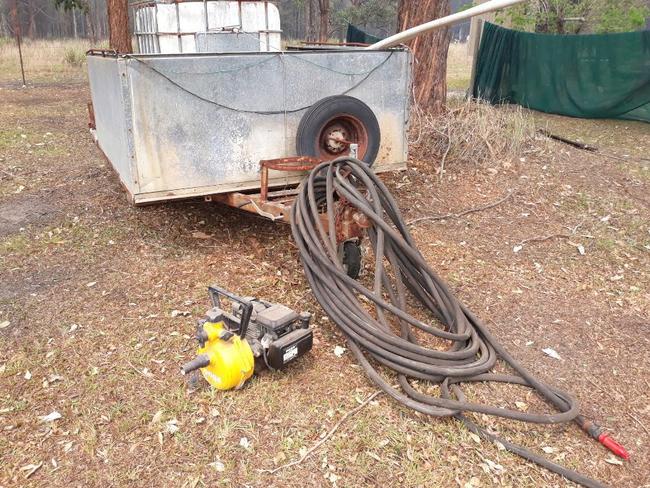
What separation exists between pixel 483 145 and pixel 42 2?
141ft

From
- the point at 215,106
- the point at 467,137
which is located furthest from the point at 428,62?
the point at 215,106

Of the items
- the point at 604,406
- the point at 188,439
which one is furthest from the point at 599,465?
the point at 188,439

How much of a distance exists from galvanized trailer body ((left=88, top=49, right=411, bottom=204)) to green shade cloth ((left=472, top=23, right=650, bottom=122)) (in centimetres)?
603

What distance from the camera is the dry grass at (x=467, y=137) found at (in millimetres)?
5852

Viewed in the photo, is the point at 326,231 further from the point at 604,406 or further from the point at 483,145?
the point at 483,145

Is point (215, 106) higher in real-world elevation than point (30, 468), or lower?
higher

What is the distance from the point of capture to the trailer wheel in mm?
3715

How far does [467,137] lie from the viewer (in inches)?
230

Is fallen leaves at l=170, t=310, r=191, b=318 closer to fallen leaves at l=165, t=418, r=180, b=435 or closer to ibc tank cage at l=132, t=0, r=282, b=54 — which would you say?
fallen leaves at l=165, t=418, r=180, b=435

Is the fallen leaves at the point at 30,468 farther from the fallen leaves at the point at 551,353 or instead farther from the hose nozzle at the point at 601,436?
the fallen leaves at the point at 551,353

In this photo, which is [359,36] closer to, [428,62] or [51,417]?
[428,62]

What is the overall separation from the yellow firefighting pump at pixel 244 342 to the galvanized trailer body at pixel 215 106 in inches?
45.8

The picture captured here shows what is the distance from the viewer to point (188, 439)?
2.32 meters

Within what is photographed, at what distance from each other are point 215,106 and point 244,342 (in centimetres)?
166
